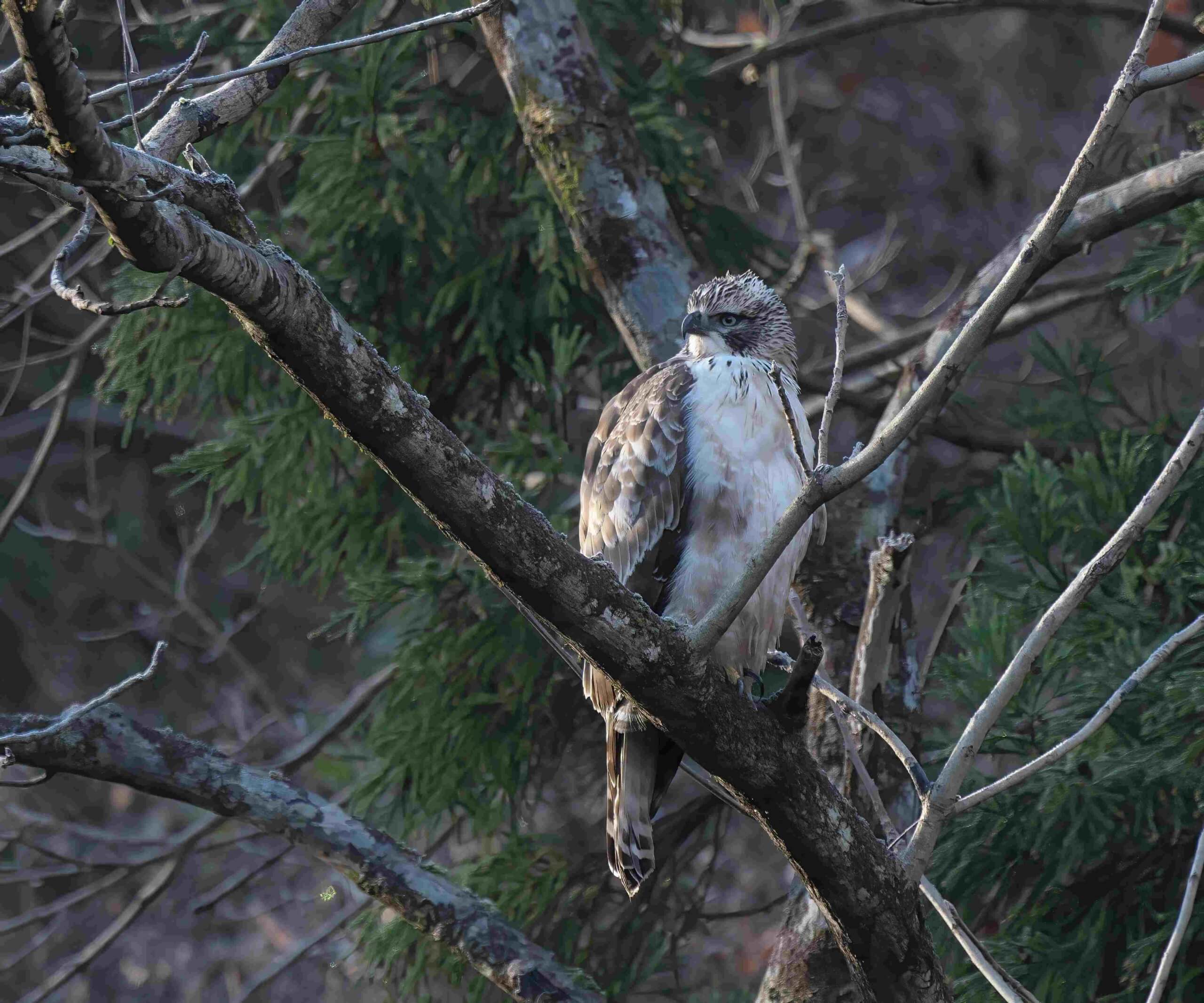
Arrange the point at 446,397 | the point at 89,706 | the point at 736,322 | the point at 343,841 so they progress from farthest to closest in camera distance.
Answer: the point at 446,397
the point at 736,322
the point at 343,841
the point at 89,706

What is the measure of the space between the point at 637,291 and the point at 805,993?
5.98 feet

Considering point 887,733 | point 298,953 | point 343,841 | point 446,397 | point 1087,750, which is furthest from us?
point 298,953

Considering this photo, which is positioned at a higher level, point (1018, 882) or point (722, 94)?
point (722, 94)

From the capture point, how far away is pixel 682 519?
2.80m

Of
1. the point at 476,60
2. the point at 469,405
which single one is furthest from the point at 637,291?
the point at 476,60

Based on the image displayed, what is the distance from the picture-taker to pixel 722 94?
5219mm

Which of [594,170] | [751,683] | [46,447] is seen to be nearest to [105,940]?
[46,447]

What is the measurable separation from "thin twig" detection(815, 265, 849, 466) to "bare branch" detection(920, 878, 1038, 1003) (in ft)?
2.43

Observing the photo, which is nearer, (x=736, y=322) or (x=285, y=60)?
(x=285, y=60)

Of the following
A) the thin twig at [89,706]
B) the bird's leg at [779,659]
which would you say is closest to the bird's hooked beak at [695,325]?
the bird's leg at [779,659]

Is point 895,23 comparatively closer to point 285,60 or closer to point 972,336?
point 972,336

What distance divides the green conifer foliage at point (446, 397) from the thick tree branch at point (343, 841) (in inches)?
33.4

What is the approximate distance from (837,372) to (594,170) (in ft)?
6.95

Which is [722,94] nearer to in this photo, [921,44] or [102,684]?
[921,44]
